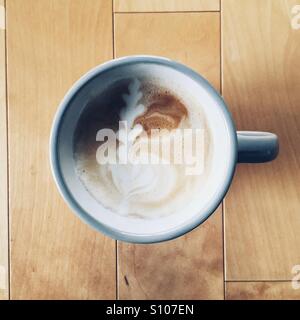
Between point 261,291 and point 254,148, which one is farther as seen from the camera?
point 261,291

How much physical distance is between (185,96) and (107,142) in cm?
7

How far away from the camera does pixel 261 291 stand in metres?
0.46

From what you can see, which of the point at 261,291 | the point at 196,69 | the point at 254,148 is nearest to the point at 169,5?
the point at 196,69

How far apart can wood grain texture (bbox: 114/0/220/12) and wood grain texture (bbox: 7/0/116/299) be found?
2 cm

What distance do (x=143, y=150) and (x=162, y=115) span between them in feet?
0.11

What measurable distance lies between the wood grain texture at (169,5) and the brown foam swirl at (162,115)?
0.31ft

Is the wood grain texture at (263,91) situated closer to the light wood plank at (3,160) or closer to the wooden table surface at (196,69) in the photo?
the wooden table surface at (196,69)

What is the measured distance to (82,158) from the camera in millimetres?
401

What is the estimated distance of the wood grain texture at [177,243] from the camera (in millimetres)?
441

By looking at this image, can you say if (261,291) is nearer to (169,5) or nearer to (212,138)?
(212,138)

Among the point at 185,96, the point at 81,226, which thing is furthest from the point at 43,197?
the point at 185,96

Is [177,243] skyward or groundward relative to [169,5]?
groundward

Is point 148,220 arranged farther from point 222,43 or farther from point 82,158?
point 222,43

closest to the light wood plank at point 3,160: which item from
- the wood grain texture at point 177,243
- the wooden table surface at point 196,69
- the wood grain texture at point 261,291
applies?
the wooden table surface at point 196,69
